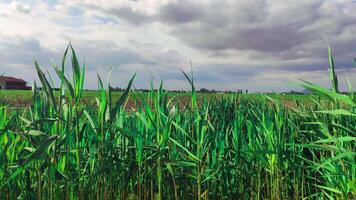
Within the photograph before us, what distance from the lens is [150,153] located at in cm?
342

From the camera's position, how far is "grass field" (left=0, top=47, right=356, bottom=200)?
9.53 ft

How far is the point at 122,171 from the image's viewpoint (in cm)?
346

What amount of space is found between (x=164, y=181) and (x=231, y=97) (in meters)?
2.44

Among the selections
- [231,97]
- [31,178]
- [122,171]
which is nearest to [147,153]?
[122,171]

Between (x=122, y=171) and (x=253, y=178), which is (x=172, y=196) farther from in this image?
(x=253, y=178)

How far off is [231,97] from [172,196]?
8.19 feet

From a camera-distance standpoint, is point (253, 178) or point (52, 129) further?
point (253, 178)

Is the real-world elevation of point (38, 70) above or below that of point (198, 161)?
above

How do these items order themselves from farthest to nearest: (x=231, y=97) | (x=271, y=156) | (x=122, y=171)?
(x=231, y=97), (x=271, y=156), (x=122, y=171)

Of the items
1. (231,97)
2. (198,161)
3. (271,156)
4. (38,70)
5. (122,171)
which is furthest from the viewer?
(231,97)

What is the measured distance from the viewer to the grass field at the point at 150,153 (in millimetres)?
2904

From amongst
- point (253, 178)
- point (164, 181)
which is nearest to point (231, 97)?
point (253, 178)

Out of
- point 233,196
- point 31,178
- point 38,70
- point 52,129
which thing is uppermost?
point 38,70

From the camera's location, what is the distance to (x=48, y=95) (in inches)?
115
